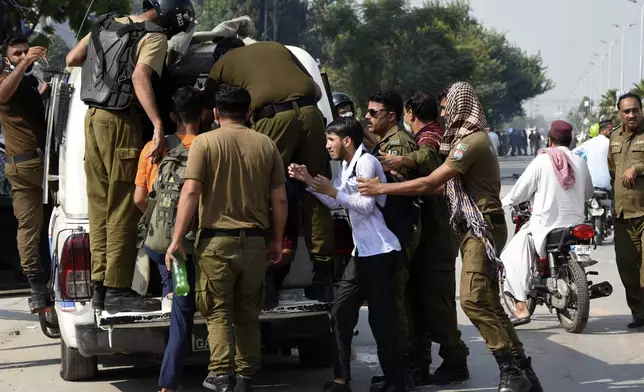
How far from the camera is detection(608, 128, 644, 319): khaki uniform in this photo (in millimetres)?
10625

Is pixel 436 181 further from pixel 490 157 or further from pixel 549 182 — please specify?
pixel 549 182

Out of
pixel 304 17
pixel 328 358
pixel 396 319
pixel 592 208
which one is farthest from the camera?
pixel 304 17

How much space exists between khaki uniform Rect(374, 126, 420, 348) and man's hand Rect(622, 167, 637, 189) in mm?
3525

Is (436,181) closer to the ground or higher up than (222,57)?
closer to the ground

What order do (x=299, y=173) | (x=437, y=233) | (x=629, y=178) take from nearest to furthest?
(x=299, y=173), (x=437, y=233), (x=629, y=178)

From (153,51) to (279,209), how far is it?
1.31 m

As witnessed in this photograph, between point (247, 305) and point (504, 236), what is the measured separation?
1.77m

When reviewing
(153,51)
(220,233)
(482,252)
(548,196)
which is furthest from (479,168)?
(548,196)

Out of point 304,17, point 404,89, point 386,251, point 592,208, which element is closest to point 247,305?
point 386,251

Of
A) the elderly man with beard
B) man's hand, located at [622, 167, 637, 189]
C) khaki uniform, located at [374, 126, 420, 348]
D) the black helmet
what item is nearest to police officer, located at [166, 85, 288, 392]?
the elderly man with beard

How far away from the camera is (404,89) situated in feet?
179

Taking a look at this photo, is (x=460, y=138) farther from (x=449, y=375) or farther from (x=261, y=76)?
(x=449, y=375)

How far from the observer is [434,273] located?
7988 millimetres

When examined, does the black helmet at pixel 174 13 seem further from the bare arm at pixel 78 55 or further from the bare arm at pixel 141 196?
the bare arm at pixel 141 196
